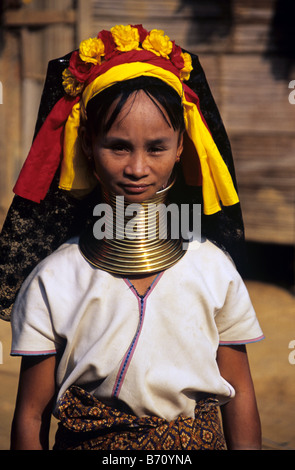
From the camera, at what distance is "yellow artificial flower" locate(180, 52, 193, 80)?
2.22 metres

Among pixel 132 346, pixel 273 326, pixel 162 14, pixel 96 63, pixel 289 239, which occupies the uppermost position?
pixel 162 14

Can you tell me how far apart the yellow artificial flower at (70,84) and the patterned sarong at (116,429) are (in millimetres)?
1094

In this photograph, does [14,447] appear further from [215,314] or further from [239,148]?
[239,148]

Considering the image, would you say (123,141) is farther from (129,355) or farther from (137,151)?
(129,355)

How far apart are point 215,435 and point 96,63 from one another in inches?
58.2

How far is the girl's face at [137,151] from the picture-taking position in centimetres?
203

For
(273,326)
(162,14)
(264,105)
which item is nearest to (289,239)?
(273,326)

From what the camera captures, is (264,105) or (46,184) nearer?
(46,184)

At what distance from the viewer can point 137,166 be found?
2043 millimetres

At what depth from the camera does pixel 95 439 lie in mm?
2160

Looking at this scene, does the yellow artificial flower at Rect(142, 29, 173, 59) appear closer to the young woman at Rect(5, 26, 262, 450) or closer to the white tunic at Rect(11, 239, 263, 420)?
the young woman at Rect(5, 26, 262, 450)

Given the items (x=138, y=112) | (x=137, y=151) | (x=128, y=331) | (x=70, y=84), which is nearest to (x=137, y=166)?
(x=137, y=151)

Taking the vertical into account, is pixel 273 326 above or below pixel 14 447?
below

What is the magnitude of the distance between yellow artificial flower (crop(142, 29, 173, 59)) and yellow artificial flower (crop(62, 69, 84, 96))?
0.28 meters
